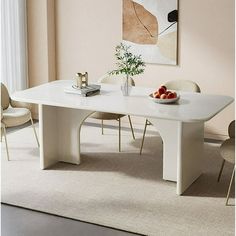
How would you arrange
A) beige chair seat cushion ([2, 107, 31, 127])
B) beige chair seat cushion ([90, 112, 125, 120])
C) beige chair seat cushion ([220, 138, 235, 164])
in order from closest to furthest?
1. beige chair seat cushion ([220, 138, 235, 164])
2. beige chair seat cushion ([2, 107, 31, 127])
3. beige chair seat cushion ([90, 112, 125, 120])

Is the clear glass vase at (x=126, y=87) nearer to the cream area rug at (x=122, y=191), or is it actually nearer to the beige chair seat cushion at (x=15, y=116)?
the cream area rug at (x=122, y=191)

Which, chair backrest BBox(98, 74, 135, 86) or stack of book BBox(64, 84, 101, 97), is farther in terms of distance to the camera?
chair backrest BBox(98, 74, 135, 86)

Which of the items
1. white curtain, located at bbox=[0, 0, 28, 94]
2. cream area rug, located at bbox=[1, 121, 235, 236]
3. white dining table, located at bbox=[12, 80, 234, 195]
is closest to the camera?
cream area rug, located at bbox=[1, 121, 235, 236]

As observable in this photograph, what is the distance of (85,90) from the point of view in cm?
482

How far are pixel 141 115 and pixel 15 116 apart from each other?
58.2 inches

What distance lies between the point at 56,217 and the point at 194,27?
2697 mm

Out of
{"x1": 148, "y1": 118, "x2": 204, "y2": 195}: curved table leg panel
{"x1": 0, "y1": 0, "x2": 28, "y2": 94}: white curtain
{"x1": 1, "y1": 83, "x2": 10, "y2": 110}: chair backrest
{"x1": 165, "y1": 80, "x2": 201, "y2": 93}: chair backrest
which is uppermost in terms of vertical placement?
{"x1": 0, "y1": 0, "x2": 28, "y2": 94}: white curtain

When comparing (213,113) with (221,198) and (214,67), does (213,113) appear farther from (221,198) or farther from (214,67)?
(214,67)

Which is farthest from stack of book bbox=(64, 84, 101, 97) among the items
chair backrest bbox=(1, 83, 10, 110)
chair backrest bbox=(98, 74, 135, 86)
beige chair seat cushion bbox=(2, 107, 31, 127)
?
chair backrest bbox=(1, 83, 10, 110)

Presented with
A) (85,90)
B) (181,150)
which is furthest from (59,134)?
(181,150)

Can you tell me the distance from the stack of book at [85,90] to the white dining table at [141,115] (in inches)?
2.2

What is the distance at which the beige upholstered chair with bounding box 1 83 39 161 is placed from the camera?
16.8 feet

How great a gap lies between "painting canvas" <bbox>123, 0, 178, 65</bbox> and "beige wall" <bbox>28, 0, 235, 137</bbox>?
0.26 feet

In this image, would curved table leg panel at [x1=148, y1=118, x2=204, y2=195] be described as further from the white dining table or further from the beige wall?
the beige wall
